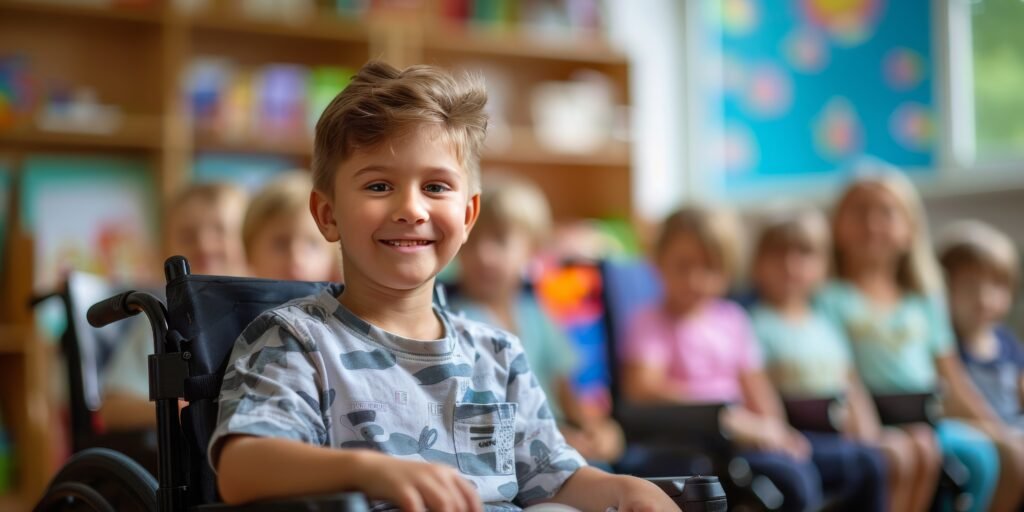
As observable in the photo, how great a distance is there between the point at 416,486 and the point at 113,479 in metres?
0.56

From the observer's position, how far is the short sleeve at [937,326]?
3223mm

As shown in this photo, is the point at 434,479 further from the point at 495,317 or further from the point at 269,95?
the point at 269,95

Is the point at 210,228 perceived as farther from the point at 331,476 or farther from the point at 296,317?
the point at 331,476

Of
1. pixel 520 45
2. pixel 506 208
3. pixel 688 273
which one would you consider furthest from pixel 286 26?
pixel 688 273

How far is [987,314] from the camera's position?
3.31m

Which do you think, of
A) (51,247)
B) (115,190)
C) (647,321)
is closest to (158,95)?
(115,190)

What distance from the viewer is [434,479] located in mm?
1118

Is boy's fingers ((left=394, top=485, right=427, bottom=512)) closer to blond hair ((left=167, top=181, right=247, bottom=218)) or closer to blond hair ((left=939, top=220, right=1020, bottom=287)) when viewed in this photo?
blond hair ((left=167, top=181, right=247, bottom=218))

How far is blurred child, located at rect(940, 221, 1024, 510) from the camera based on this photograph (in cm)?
324

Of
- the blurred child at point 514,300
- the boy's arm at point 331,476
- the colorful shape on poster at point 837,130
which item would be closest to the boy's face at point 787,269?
the blurred child at point 514,300

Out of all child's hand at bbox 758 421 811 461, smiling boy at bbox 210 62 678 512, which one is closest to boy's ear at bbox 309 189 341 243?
smiling boy at bbox 210 62 678 512

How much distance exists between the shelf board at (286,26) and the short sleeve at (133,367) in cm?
212

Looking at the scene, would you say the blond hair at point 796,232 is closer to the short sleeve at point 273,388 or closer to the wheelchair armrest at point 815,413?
the wheelchair armrest at point 815,413

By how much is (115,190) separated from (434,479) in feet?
11.3
